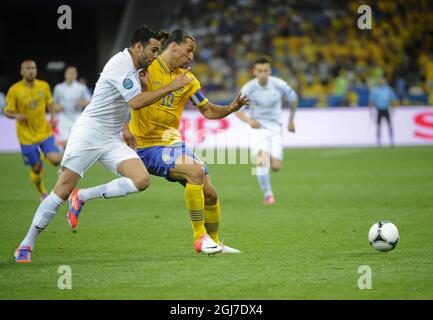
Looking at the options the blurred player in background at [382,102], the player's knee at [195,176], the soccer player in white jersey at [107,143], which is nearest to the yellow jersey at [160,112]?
the soccer player in white jersey at [107,143]

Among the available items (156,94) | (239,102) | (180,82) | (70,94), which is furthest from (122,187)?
(70,94)

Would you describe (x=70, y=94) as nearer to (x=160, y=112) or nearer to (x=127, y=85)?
(x=160, y=112)

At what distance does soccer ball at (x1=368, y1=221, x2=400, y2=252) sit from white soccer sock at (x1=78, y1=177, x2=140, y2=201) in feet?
8.16

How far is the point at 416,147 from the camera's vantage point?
83.6 feet

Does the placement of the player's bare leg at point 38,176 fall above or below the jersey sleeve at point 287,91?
below

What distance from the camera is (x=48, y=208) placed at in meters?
8.23

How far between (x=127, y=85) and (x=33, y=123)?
7.30m

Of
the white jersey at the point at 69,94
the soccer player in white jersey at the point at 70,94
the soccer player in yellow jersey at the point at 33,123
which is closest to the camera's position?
the soccer player in yellow jersey at the point at 33,123

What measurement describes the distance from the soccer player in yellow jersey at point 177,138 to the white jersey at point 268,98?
561 centimetres

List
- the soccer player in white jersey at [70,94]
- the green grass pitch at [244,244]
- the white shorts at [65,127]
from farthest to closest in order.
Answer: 1. the white shorts at [65,127]
2. the soccer player in white jersey at [70,94]
3. the green grass pitch at [244,244]

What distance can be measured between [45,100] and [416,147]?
45.5ft

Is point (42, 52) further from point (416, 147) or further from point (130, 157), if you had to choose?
point (130, 157)

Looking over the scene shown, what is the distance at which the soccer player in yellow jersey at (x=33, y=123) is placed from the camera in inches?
577

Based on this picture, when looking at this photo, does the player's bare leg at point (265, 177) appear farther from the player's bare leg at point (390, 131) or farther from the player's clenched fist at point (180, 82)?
the player's bare leg at point (390, 131)
